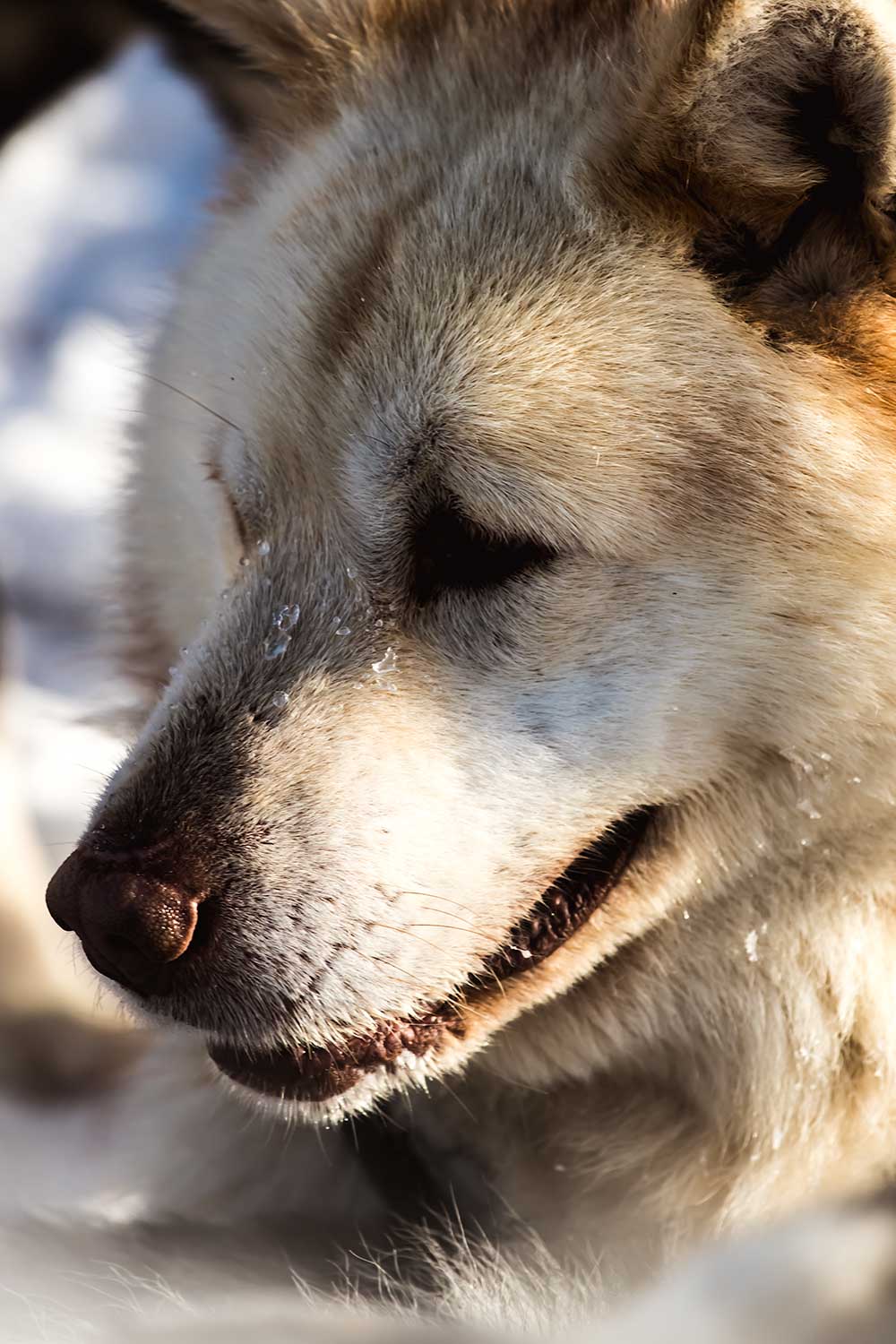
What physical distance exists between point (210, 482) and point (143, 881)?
63 centimetres

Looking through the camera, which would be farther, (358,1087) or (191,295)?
(191,295)

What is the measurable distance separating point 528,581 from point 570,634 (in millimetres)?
68

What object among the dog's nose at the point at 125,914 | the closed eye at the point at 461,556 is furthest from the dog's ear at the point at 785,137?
the dog's nose at the point at 125,914

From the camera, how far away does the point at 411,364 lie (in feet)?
4.51

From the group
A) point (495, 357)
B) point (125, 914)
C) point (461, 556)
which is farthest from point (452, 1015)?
point (495, 357)

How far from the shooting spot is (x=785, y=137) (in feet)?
4.03

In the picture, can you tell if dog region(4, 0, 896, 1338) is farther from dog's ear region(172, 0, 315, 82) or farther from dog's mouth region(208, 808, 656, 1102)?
dog's ear region(172, 0, 315, 82)

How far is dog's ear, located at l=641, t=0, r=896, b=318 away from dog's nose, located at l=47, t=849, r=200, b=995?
31.9 inches

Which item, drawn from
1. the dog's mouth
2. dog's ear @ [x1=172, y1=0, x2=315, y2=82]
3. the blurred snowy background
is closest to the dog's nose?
the dog's mouth

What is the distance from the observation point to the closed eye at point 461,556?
4.44ft

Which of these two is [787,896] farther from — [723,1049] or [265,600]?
[265,600]

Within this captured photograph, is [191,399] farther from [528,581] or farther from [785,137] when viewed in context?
[785,137]

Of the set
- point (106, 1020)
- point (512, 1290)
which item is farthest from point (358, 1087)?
point (106, 1020)

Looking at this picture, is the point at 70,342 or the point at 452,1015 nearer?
the point at 452,1015
